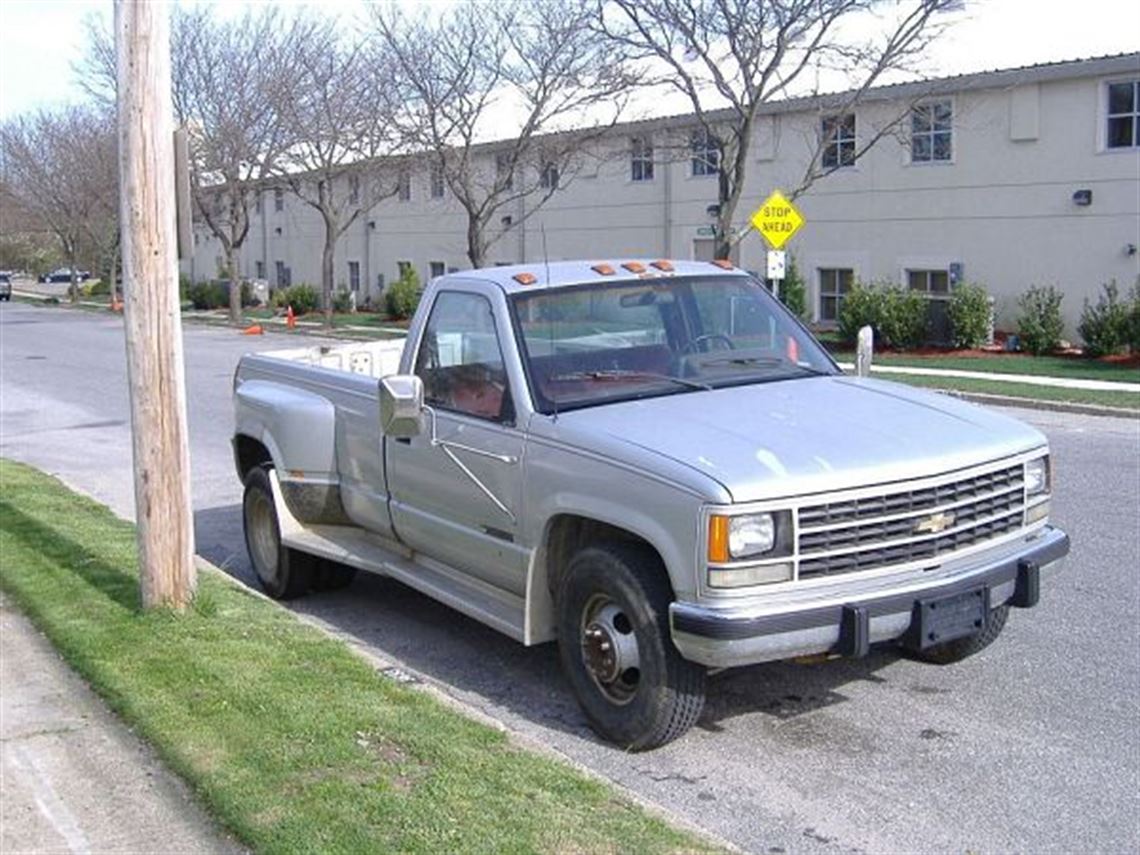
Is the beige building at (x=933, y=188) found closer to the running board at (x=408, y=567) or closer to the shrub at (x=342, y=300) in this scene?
the shrub at (x=342, y=300)

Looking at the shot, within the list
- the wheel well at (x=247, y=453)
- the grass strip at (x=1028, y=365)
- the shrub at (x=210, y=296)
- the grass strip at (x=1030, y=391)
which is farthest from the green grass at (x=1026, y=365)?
the shrub at (x=210, y=296)

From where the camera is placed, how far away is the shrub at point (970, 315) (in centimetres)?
2502

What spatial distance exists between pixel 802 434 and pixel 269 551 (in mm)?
4045

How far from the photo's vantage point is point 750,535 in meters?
4.86

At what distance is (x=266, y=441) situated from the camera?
8.07 m

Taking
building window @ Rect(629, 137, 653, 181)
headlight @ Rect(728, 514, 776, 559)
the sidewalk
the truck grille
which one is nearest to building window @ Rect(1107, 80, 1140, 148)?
building window @ Rect(629, 137, 653, 181)

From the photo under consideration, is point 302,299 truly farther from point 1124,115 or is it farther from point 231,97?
point 1124,115

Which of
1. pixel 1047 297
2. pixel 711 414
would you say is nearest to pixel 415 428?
pixel 711 414

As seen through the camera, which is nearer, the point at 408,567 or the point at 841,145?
the point at 408,567

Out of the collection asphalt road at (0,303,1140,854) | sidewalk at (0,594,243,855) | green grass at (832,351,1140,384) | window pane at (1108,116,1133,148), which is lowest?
asphalt road at (0,303,1140,854)

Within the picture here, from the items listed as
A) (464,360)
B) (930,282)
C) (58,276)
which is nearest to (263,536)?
(464,360)

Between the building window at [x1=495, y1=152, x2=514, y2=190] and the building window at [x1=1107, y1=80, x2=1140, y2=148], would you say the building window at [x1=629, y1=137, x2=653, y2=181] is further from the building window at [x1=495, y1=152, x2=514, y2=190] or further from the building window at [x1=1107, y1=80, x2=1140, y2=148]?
the building window at [x1=1107, y1=80, x2=1140, y2=148]

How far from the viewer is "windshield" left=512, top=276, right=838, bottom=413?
19.9ft

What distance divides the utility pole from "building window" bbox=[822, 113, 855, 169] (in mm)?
22133
